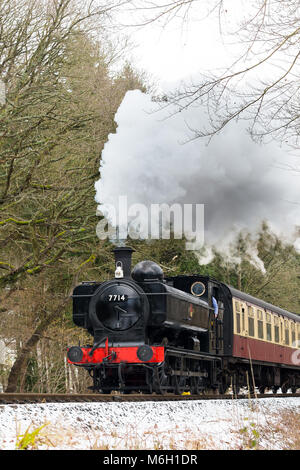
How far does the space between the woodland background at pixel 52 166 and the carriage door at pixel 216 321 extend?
125 cm

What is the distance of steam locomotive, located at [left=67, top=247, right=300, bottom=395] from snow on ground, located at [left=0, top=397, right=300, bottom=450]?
1568 mm

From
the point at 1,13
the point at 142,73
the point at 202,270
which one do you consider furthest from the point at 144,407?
the point at 142,73

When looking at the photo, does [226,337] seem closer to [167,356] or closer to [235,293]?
[235,293]

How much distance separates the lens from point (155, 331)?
41.9 feet

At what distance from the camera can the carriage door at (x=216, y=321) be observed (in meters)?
15.0

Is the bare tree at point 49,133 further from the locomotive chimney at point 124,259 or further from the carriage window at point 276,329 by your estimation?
the carriage window at point 276,329

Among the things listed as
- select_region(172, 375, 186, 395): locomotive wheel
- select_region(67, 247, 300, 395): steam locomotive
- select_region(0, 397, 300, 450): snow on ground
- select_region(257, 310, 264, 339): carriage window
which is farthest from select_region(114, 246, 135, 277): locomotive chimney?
select_region(257, 310, 264, 339): carriage window

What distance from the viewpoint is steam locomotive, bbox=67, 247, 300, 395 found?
40.3ft

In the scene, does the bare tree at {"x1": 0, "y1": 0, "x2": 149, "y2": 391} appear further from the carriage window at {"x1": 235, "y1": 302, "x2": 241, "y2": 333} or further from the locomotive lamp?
the carriage window at {"x1": 235, "y1": 302, "x2": 241, "y2": 333}

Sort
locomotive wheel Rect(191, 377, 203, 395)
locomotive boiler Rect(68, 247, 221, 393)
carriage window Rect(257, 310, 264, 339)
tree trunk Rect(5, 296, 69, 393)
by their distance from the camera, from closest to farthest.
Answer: locomotive boiler Rect(68, 247, 221, 393), locomotive wheel Rect(191, 377, 203, 395), carriage window Rect(257, 310, 264, 339), tree trunk Rect(5, 296, 69, 393)

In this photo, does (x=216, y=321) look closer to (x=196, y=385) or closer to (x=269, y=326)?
(x=196, y=385)

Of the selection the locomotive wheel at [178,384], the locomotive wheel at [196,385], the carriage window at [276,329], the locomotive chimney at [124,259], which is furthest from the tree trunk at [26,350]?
the locomotive chimney at [124,259]

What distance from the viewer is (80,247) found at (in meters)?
19.6

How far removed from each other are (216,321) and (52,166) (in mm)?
6079
